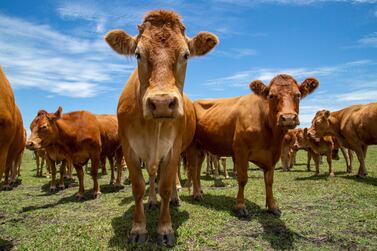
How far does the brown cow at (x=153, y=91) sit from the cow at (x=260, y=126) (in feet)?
5.29

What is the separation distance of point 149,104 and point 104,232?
2.57 meters

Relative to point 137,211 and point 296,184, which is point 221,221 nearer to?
point 137,211

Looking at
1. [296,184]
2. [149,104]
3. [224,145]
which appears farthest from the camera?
[296,184]

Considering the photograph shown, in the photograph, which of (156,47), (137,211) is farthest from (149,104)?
(137,211)

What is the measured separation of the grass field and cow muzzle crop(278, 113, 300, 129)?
1.70m

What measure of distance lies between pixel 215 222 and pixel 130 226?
4.82 feet

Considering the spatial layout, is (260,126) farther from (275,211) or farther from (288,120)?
(275,211)

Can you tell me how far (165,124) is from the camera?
4.71m

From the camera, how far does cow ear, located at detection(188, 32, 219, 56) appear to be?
4968 millimetres

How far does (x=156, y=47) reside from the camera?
4125 mm

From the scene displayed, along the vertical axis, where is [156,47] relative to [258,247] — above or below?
above

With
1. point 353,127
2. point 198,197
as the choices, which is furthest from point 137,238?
point 353,127

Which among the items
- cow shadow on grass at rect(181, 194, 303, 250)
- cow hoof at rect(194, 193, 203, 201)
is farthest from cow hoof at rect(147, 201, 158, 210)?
cow hoof at rect(194, 193, 203, 201)

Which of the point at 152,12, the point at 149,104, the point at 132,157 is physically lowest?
the point at 132,157
